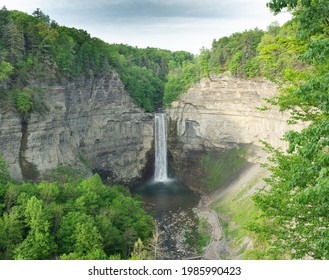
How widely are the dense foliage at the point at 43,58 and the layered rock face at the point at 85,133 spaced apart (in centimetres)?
175

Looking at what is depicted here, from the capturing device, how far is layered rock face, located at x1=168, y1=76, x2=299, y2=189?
54.1 metres

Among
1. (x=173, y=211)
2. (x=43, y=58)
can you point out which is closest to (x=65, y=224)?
(x=173, y=211)

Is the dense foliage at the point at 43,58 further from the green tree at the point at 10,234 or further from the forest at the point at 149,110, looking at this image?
the green tree at the point at 10,234

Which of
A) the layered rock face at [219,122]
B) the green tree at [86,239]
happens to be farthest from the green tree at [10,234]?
the layered rock face at [219,122]

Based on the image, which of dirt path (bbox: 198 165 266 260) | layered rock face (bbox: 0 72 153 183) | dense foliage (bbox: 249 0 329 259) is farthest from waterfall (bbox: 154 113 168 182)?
dense foliage (bbox: 249 0 329 259)

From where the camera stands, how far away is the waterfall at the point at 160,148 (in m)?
66.5

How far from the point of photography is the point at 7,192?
1129 inches

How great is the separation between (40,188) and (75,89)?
2547cm

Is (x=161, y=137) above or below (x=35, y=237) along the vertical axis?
above

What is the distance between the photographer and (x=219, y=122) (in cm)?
6162

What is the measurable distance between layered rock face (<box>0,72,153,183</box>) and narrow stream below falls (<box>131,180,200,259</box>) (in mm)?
6505

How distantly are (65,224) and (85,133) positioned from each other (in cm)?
3095

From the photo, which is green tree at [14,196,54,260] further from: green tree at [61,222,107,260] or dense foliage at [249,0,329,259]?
dense foliage at [249,0,329,259]

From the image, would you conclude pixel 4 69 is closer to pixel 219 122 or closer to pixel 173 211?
pixel 173 211
